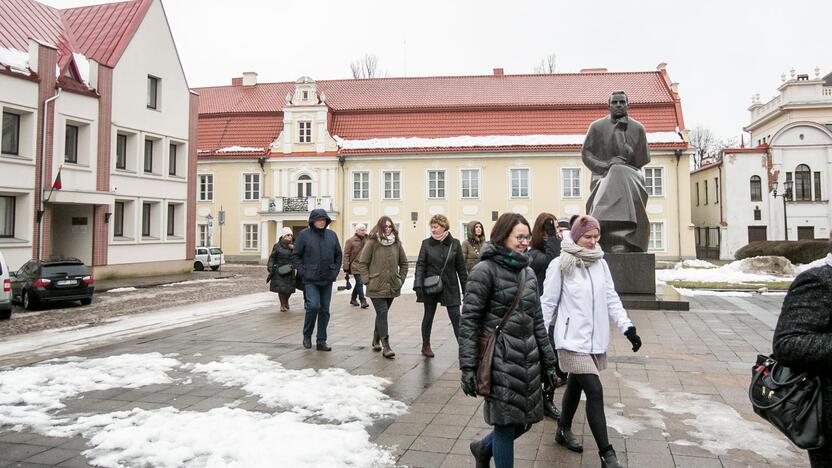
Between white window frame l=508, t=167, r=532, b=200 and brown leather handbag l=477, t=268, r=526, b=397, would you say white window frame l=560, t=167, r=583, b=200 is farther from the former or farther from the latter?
brown leather handbag l=477, t=268, r=526, b=397

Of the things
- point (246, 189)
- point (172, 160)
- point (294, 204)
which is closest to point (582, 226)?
point (172, 160)

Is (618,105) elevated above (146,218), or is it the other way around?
(618,105)

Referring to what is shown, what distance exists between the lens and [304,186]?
40125 millimetres

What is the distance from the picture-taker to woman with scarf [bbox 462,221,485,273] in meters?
9.08

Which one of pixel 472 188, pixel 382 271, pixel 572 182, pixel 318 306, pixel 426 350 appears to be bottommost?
pixel 426 350

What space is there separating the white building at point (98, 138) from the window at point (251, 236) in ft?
35.3

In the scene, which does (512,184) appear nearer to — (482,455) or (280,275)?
(280,275)

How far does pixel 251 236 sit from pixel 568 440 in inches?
1522

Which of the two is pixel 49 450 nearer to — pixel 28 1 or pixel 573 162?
pixel 28 1

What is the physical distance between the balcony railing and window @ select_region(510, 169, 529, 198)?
1226 cm

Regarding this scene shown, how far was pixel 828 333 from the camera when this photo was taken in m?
2.45

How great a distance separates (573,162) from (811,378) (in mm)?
36847

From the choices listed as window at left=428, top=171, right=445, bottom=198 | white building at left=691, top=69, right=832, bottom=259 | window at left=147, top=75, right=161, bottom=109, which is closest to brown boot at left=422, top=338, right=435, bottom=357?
window at left=147, top=75, right=161, bottom=109

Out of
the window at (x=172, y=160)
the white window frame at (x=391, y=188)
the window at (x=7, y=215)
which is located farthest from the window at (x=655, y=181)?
the window at (x=7, y=215)
